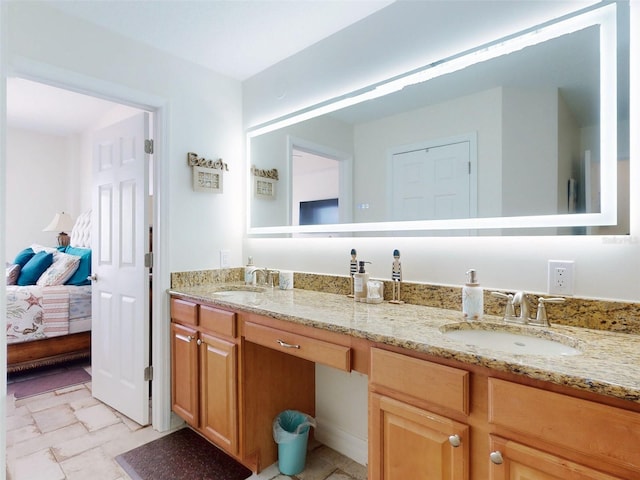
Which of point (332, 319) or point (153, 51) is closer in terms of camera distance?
point (332, 319)

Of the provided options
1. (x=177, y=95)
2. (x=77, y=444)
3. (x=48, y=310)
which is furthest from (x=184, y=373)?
(x=48, y=310)

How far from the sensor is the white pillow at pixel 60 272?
3334mm

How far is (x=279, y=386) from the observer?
1937 millimetres

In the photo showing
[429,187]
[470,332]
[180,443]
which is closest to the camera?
[470,332]

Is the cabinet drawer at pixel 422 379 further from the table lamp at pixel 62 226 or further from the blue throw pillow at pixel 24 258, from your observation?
the table lamp at pixel 62 226

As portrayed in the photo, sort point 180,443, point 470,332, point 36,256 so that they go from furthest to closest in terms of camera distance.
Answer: point 36,256 < point 180,443 < point 470,332

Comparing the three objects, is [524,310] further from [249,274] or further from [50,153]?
[50,153]

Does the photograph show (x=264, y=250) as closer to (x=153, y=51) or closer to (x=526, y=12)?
(x=153, y=51)

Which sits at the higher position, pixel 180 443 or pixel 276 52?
pixel 276 52

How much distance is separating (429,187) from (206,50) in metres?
1.63

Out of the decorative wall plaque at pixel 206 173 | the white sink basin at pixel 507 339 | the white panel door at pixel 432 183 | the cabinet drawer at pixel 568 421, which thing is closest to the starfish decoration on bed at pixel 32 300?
the decorative wall plaque at pixel 206 173

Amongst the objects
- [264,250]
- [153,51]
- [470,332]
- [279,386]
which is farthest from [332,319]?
[153,51]

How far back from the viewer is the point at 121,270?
2.39m

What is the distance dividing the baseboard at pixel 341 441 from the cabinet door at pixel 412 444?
74cm
